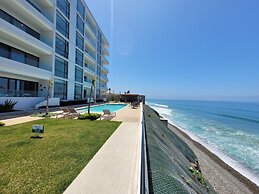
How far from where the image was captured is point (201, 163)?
1157 cm

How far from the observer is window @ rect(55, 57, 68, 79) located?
76.3 feet

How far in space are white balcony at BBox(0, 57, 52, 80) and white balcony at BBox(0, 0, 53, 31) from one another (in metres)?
5.69

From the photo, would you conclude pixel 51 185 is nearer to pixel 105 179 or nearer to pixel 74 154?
pixel 105 179

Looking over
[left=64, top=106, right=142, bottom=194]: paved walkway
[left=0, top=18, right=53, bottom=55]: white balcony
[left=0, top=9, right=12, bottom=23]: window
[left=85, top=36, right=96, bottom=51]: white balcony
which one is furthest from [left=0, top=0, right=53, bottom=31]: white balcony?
[left=64, top=106, right=142, bottom=194]: paved walkway

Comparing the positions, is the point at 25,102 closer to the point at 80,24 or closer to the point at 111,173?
the point at 111,173

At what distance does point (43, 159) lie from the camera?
16.0 ft

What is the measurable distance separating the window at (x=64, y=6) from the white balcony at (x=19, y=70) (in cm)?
1025

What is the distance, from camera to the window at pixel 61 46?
2333cm

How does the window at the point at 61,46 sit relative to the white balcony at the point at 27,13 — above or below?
below

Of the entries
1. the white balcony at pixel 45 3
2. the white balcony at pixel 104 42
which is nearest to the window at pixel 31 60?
the white balcony at pixel 45 3

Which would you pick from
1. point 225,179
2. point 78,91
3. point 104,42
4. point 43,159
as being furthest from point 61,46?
point 104,42

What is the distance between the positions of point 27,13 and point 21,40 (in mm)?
3333

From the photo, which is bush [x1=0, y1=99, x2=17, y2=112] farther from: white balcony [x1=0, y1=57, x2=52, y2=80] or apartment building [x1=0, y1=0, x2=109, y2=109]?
white balcony [x1=0, y1=57, x2=52, y2=80]

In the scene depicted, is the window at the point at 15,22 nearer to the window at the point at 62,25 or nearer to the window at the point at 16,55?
the window at the point at 16,55
